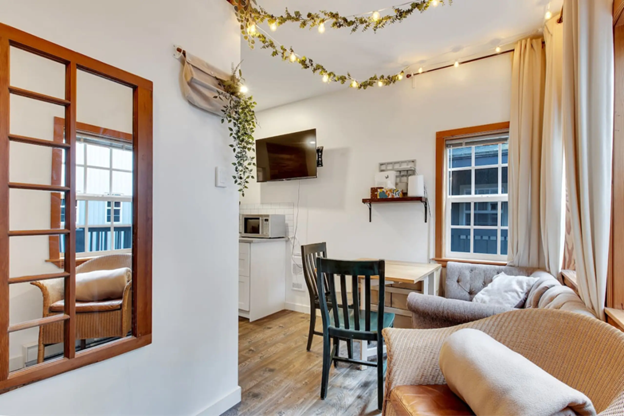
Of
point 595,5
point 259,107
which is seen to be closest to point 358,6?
point 595,5

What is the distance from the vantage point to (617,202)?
1.36 meters

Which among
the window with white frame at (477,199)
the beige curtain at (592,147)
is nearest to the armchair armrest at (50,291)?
the beige curtain at (592,147)

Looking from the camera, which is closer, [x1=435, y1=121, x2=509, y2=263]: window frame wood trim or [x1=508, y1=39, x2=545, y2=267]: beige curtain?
[x1=508, y1=39, x2=545, y2=267]: beige curtain

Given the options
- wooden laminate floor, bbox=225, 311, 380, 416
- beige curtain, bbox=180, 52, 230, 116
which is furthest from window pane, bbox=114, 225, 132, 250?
wooden laminate floor, bbox=225, 311, 380, 416

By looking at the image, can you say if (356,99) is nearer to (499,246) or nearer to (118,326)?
(499,246)

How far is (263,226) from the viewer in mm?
3951

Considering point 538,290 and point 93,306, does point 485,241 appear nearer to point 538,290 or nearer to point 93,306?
point 538,290

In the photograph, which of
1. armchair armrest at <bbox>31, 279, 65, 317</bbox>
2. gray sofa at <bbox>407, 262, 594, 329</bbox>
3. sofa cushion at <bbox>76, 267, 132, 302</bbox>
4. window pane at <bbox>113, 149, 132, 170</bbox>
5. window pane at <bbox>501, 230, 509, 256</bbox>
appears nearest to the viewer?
armchair armrest at <bbox>31, 279, 65, 317</bbox>

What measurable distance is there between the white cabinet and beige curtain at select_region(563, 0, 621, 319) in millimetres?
2999

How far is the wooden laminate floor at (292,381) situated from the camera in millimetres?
1972

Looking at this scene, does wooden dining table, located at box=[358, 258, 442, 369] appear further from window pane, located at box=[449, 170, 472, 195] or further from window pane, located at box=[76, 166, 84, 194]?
window pane, located at box=[76, 166, 84, 194]

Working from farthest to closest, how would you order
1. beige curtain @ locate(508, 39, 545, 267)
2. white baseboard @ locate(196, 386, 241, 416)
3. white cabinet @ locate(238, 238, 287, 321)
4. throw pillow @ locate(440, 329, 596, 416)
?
white cabinet @ locate(238, 238, 287, 321) → beige curtain @ locate(508, 39, 545, 267) → white baseboard @ locate(196, 386, 241, 416) → throw pillow @ locate(440, 329, 596, 416)

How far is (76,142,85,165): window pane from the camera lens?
1278 millimetres

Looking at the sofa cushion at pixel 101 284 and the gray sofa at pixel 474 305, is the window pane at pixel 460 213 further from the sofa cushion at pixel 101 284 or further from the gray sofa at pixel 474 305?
the sofa cushion at pixel 101 284
